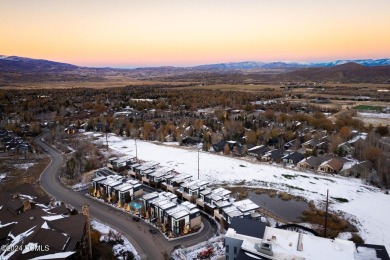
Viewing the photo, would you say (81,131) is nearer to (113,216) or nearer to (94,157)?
(94,157)

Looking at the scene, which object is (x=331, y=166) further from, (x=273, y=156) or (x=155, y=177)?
(x=155, y=177)

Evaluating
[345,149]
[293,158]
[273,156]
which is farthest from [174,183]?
[345,149]

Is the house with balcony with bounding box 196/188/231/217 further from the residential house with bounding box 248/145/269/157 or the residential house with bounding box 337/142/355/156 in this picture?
the residential house with bounding box 337/142/355/156

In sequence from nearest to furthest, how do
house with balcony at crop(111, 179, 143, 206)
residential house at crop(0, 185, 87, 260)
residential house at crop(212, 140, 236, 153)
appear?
residential house at crop(0, 185, 87, 260) → house with balcony at crop(111, 179, 143, 206) → residential house at crop(212, 140, 236, 153)

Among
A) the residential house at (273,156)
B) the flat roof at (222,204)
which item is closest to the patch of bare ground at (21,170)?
the flat roof at (222,204)

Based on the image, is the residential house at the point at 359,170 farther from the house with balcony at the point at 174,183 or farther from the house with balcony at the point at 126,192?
the house with balcony at the point at 126,192

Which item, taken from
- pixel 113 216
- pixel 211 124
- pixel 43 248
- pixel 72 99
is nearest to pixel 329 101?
pixel 211 124

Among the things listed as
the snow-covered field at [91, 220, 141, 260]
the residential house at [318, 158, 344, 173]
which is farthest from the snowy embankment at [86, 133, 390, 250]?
the snow-covered field at [91, 220, 141, 260]
